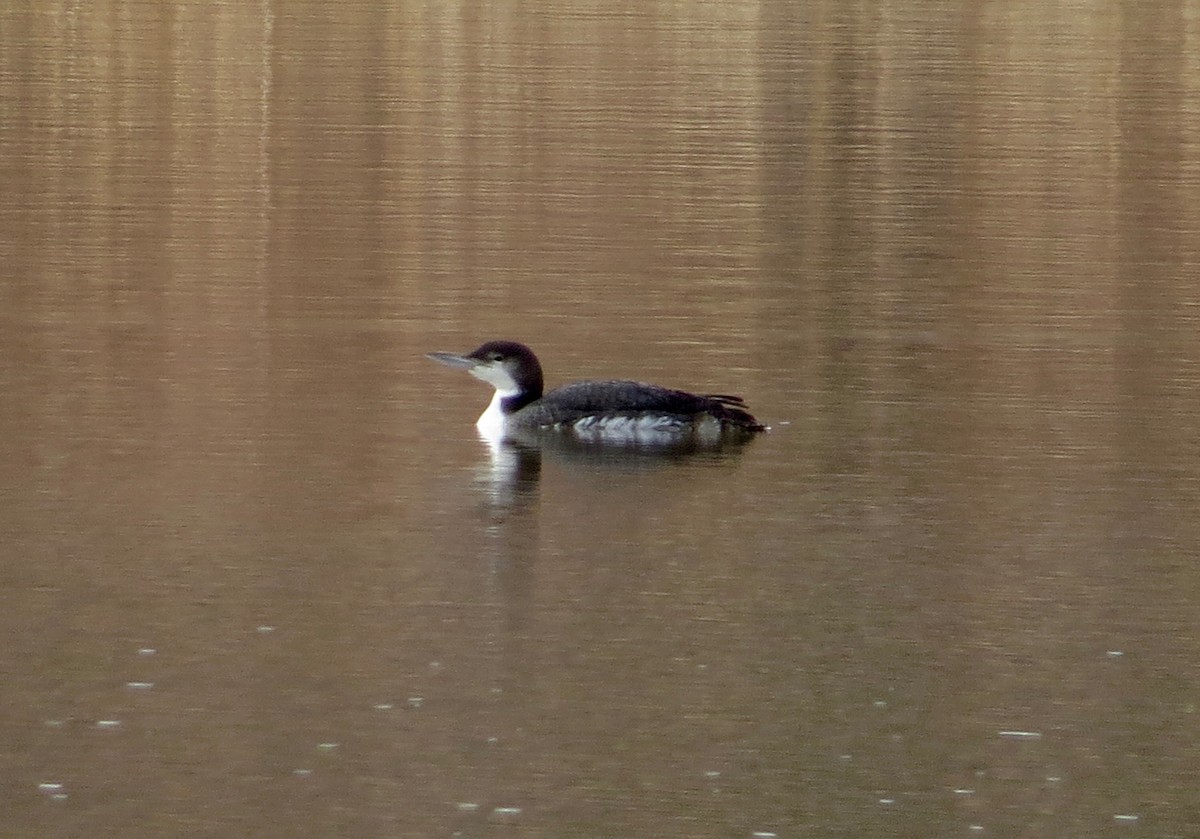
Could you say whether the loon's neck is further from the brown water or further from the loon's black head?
the brown water

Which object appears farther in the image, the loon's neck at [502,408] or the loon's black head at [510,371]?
the loon's black head at [510,371]

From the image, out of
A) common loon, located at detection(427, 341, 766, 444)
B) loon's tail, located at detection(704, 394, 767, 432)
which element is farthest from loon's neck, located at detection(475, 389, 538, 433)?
loon's tail, located at detection(704, 394, 767, 432)

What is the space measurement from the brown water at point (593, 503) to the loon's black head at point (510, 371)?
421 mm

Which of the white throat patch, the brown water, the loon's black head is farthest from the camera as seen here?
the loon's black head

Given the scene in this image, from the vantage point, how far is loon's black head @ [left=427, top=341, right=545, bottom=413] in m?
12.9

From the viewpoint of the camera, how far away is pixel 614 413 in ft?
41.5

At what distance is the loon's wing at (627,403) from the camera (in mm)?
12570

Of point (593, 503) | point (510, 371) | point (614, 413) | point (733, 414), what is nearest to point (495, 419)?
point (510, 371)

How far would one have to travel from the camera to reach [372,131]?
27922mm

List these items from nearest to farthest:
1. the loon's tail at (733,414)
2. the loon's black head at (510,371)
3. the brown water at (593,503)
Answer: the brown water at (593,503) → the loon's tail at (733,414) → the loon's black head at (510,371)

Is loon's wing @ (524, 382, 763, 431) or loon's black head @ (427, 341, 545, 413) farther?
loon's black head @ (427, 341, 545, 413)

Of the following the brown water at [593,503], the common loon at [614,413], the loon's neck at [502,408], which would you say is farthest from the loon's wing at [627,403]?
the brown water at [593,503]

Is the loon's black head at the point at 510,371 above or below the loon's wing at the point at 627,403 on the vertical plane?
above

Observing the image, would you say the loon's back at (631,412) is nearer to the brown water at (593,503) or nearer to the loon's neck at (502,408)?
the loon's neck at (502,408)
